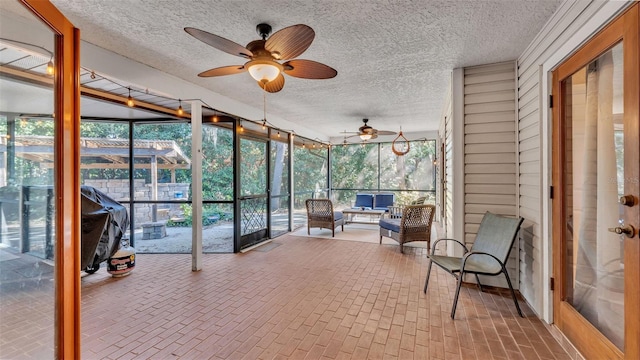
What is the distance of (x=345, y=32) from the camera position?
2471mm

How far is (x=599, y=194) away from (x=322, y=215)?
15.7 feet

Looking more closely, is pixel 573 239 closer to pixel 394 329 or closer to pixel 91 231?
pixel 394 329

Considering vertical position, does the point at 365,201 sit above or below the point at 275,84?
below

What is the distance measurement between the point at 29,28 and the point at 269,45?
1.36 metres

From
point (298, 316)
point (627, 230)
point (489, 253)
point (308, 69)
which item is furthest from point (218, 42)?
point (489, 253)

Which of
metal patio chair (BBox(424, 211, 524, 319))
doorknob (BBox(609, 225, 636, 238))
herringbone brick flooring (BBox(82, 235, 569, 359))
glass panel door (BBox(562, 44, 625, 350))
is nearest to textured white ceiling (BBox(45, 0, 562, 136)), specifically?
glass panel door (BBox(562, 44, 625, 350))

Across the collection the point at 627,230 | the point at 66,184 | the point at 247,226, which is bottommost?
the point at 247,226

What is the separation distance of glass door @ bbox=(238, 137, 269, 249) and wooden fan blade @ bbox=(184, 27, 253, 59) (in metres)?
2.91

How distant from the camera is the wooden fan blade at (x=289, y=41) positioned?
1.80m

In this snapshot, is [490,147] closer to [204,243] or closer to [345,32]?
[345,32]

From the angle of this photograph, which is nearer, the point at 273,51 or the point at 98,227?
the point at 273,51

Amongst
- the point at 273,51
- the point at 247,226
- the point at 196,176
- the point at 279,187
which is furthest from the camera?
the point at 279,187

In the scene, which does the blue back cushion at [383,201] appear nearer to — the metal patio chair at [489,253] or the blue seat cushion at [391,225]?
the blue seat cushion at [391,225]

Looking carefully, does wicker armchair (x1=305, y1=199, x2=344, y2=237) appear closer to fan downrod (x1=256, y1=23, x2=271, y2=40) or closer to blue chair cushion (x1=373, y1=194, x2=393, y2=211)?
blue chair cushion (x1=373, y1=194, x2=393, y2=211)
